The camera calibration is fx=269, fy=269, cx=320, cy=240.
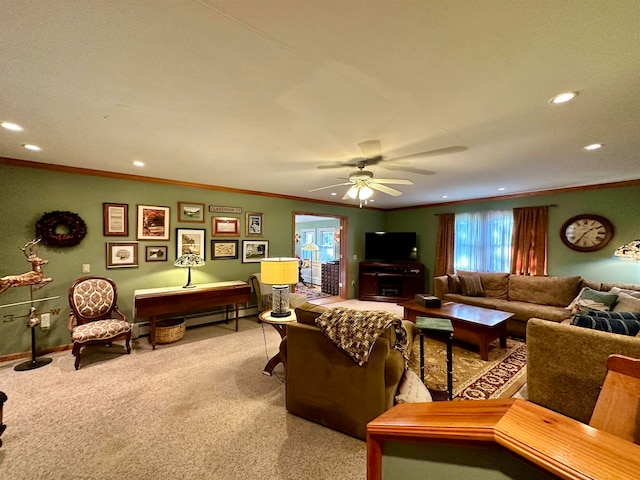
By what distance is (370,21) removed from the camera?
1.17 meters

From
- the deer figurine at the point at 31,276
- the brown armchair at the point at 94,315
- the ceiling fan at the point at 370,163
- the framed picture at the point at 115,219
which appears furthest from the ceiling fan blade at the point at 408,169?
the deer figurine at the point at 31,276

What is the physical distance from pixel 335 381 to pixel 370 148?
2150 millimetres

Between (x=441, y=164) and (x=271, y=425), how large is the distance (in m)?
3.24

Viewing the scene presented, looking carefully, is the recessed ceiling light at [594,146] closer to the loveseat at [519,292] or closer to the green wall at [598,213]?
the loveseat at [519,292]

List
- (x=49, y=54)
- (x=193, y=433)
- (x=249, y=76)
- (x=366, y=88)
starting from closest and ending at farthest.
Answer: (x=49, y=54) < (x=249, y=76) < (x=366, y=88) < (x=193, y=433)

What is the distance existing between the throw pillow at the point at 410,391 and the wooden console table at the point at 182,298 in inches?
119

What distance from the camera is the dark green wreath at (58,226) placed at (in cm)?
335

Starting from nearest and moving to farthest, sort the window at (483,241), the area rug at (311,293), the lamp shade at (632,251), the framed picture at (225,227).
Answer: the lamp shade at (632,251) < the framed picture at (225,227) < the window at (483,241) < the area rug at (311,293)

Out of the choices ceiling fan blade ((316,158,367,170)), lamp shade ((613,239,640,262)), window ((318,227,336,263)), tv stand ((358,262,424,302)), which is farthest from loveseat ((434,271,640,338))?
window ((318,227,336,263))

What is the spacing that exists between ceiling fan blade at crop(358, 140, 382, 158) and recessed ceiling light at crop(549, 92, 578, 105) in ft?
4.13

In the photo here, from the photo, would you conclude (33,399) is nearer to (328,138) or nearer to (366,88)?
(328,138)

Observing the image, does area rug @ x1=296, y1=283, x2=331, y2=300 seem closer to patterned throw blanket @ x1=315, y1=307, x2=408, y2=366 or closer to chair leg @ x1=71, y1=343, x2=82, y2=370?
chair leg @ x1=71, y1=343, x2=82, y2=370

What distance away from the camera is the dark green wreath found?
3.35 metres

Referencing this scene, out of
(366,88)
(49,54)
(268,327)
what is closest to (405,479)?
(366,88)
